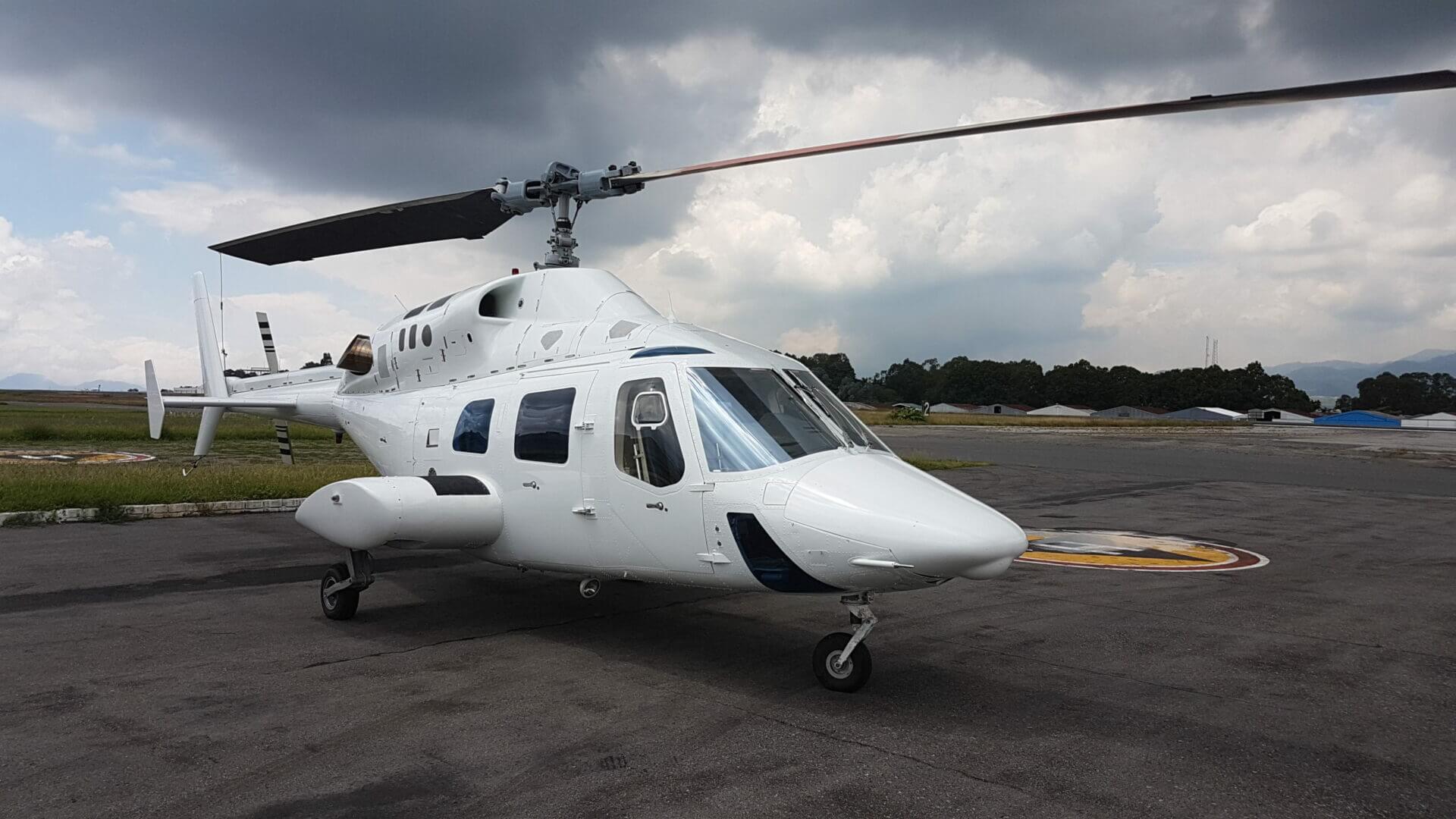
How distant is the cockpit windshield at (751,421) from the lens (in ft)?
20.6

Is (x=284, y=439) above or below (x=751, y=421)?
below

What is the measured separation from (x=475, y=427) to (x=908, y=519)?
4.72m

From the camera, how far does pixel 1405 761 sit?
5.11 m

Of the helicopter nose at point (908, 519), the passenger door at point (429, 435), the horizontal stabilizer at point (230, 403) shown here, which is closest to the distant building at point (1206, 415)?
the horizontal stabilizer at point (230, 403)

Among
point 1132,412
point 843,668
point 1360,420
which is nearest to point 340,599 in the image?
point 843,668

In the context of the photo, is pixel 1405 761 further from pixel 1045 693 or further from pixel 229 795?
pixel 229 795

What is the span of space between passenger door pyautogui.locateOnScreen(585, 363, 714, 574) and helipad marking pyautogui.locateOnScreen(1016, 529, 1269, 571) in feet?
20.0

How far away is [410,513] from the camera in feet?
25.1

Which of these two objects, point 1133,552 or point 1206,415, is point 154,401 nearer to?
point 1133,552

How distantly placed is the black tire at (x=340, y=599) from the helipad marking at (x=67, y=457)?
64.5 ft

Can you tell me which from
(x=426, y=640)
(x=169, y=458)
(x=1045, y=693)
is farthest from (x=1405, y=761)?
(x=169, y=458)

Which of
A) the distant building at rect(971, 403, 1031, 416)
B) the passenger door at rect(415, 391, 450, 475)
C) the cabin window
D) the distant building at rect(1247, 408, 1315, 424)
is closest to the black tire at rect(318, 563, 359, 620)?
the passenger door at rect(415, 391, 450, 475)

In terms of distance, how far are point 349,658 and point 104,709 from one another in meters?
1.74

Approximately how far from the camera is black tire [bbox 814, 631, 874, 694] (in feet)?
20.3
